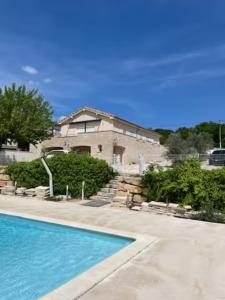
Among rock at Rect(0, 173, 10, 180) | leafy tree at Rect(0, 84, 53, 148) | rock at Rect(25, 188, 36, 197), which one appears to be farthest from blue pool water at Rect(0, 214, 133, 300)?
leafy tree at Rect(0, 84, 53, 148)

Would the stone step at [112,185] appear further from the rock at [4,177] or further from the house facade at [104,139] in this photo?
the house facade at [104,139]

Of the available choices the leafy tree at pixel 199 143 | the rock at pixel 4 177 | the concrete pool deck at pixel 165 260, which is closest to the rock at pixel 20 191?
the rock at pixel 4 177

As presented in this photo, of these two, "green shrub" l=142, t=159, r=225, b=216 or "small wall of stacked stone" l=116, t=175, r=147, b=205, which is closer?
"green shrub" l=142, t=159, r=225, b=216

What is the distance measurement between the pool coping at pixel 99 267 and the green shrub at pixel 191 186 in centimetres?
351

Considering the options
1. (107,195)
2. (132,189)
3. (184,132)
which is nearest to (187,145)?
(107,195)

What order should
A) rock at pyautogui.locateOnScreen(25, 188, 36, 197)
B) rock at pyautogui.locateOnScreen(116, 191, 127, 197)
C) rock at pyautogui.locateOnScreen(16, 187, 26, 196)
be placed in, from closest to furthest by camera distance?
1. rock at pyautogui.locateOnScreen(116, 191, 127, 197)
2. rock at pyautogui.locateOnScreen(25, 188, 36, 197)
3. rock at pyautogui.locateOnScreen(16, 187, 26, 196)

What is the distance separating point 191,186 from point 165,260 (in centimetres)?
517

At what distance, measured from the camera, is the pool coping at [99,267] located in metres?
4.25

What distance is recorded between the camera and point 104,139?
94.8 ft

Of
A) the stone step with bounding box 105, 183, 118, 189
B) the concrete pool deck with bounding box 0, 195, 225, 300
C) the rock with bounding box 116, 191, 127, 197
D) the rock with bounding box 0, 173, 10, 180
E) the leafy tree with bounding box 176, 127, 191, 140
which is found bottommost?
the concrete pool deck with bounding box 0, 195, 225, 300

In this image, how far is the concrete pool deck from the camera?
4410mm

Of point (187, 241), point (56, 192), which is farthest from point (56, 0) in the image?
point (187, 241)

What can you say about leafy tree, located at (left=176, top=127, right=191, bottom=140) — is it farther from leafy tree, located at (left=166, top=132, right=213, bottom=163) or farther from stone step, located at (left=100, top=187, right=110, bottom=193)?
stone step, located at (left=100, top=187, right=110, bottom=193)

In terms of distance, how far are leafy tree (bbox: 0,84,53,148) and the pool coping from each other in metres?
17.3
